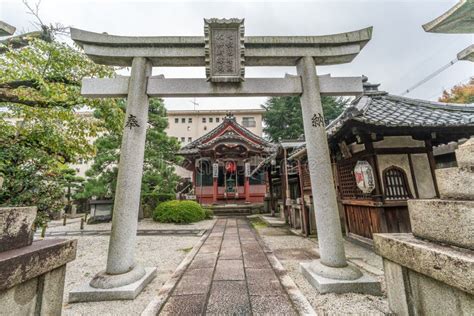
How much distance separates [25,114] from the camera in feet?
18.7

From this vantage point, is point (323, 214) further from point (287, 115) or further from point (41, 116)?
point (287, 115)

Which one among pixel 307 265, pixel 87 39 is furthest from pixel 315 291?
pixel 87 39

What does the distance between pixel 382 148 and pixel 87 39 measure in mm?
7291

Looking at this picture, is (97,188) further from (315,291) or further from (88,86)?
(315,291)

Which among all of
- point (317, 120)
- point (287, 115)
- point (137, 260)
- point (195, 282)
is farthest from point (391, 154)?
point (287, 115)

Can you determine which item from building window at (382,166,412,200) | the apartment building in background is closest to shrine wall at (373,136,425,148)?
building window at (382,166,412,200)

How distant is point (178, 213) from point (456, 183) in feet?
35.7

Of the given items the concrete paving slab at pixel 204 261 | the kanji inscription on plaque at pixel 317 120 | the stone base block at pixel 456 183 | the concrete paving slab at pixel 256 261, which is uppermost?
the kanji inscription on plaque at pixel 317 120

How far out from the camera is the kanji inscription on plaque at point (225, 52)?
3889 millimetres

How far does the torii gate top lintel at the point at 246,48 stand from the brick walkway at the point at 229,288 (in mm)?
4172

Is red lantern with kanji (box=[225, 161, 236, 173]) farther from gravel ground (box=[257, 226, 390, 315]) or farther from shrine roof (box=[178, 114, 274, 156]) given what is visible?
gravel ground (box=[257, 226, 390, 315])

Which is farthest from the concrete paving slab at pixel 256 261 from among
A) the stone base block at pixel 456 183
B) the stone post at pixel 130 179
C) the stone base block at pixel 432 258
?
the stone base block at pixel 456 183

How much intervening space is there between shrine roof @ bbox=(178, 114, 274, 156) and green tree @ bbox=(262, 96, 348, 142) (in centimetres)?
813

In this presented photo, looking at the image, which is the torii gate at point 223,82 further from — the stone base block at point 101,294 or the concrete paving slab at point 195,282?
the concrete paving slab at point 195,282
